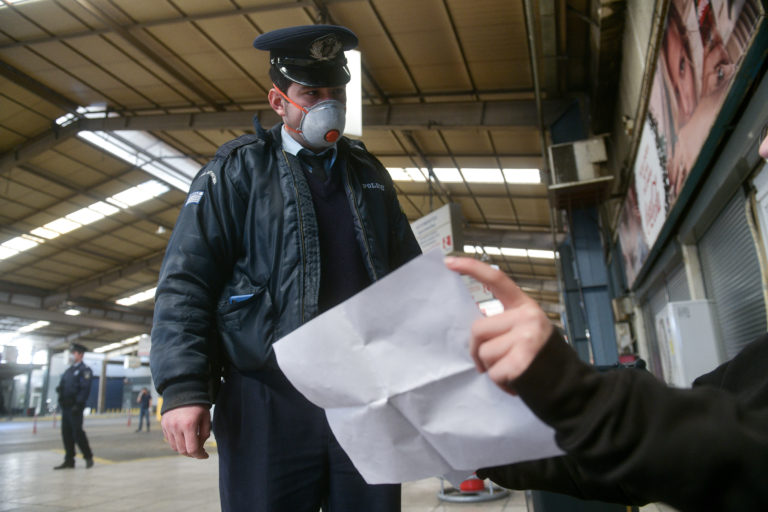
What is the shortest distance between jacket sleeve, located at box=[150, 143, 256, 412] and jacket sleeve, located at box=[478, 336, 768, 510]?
872mm

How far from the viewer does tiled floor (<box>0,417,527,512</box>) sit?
4.26m

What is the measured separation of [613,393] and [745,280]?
409 cm

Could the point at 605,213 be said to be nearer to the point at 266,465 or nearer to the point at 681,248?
the point at 681,248

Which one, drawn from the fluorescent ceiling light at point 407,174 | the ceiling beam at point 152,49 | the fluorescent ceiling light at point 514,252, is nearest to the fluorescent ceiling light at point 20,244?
the ceiling beam at point 152,49

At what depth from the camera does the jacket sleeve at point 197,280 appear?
45.3 inches

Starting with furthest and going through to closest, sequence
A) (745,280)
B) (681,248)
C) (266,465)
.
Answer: (681,248) < (745,280) < (266,465)

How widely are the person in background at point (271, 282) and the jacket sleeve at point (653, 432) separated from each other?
83 centimetres

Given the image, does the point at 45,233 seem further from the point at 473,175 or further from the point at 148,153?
the point at 473,175

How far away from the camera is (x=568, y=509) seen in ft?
8.26

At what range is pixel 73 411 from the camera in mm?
7098

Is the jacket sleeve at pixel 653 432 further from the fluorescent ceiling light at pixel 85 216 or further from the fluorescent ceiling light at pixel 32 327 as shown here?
the fluorescent ceiling light at pixel 32 327

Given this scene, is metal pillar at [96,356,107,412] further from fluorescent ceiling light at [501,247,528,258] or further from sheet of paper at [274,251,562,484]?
sheet of paper at [274,251,562,484]

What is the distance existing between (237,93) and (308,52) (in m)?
8.57

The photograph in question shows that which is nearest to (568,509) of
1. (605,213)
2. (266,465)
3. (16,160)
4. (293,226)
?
(266,465)
